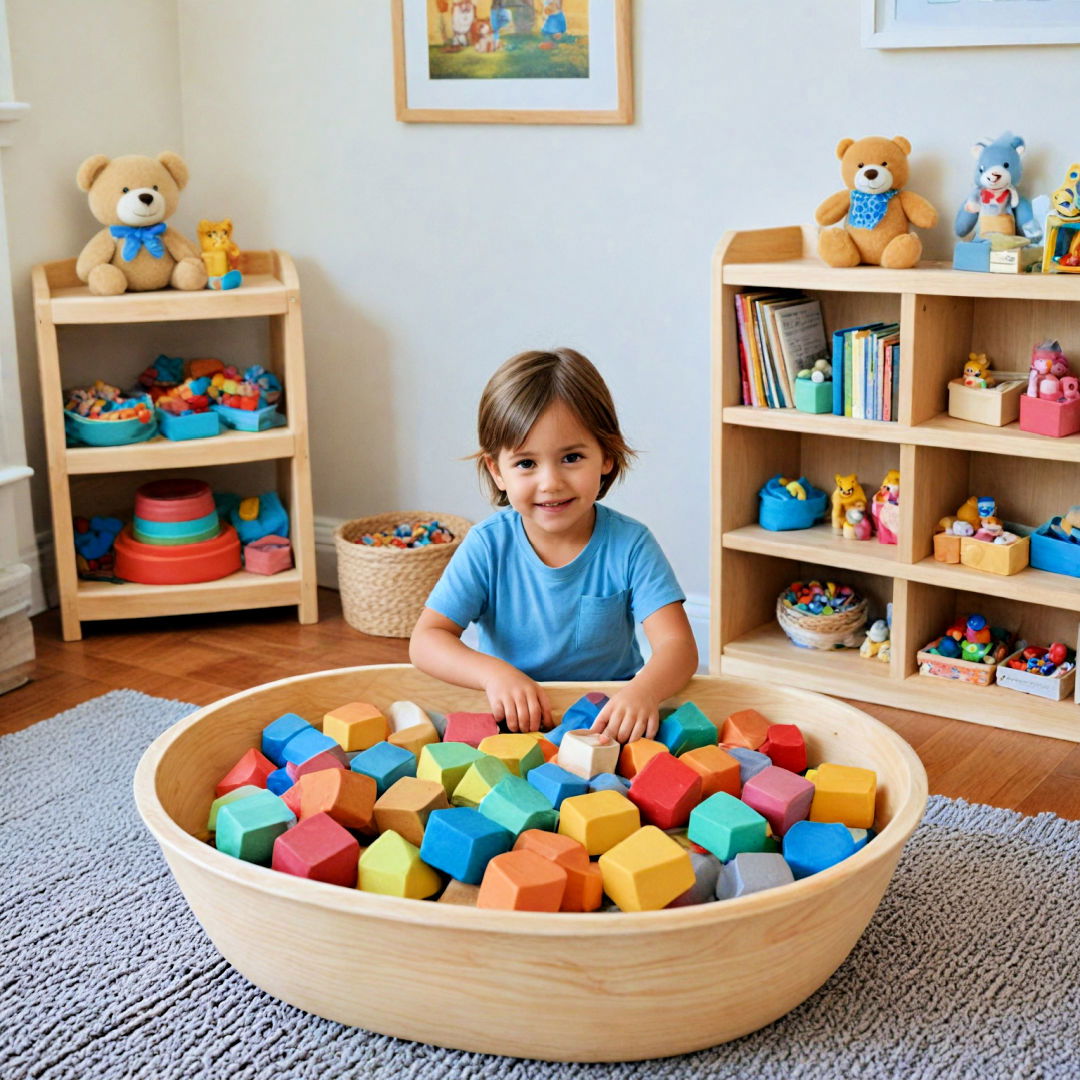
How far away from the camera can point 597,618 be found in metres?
1.93

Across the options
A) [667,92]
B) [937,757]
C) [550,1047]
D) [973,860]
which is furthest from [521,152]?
[550,1047]

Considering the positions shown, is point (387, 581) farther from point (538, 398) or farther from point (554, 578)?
point (538, 398)

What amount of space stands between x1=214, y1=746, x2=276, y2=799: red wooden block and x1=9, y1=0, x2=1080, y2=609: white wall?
1251 millimetres

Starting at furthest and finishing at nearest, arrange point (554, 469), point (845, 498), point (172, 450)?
point (172, 450), point (845, 498), point (554, 469)

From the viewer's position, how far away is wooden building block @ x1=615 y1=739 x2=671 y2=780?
164 cm

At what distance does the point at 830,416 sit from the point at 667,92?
70 cm

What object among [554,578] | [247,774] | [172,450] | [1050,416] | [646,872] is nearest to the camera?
[646,872]

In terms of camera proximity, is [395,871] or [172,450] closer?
[395,871]

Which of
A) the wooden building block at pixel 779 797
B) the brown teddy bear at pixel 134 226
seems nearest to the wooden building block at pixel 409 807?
the wooden building block at pixel 779 797

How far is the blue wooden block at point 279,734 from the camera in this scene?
1.75 m

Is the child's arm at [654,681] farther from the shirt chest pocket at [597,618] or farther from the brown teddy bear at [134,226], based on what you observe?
the brown teddy bear at [134,226]

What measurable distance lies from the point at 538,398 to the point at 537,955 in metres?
0.77

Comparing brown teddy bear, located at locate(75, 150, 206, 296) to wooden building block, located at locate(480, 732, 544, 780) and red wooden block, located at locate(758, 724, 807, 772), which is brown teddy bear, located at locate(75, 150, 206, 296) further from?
red wooden block, located at locate(758, 724, 807, 772)

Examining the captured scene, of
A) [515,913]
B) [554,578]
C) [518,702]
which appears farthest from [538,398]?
[515,913]
